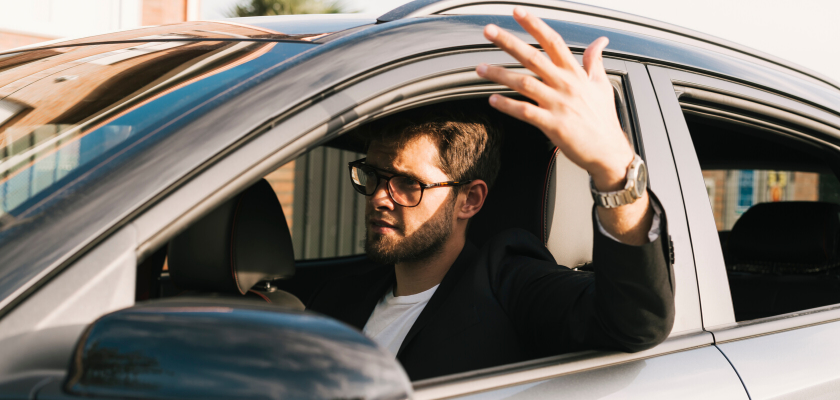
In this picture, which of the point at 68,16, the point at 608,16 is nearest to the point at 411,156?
the point at 608,16

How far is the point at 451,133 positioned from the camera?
72.0 inches

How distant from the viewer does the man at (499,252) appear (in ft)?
3.43

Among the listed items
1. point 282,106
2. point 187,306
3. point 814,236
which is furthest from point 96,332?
point 814,236

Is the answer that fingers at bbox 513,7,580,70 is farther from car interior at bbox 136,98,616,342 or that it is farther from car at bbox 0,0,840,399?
car interior at bbox 136,98,616,342

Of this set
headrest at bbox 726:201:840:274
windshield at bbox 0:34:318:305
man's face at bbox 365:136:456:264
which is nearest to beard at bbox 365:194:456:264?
man's face at bbox 365:136:456:264

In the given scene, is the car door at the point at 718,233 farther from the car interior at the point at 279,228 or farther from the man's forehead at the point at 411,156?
the man's forehead at the point at 411,156

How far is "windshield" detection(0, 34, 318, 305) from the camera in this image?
2.81 ft

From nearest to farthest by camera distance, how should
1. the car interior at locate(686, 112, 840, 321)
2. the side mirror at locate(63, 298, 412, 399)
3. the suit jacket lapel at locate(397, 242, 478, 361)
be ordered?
the side mirror at locate(63, 298, 412, 399) → the suit jacket lapel at locate(397, 242, 478, 361) → the car interior at locate(686, 112, 840, 321)

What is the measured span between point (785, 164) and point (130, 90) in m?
3.10

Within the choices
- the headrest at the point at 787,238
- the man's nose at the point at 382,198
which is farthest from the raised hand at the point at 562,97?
the headrest at the point at 787,238

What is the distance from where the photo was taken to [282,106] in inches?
37.3

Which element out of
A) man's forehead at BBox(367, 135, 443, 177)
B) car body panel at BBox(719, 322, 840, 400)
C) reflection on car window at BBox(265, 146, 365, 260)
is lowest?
reflection on car window at BBox(265, 146, 365, 260)

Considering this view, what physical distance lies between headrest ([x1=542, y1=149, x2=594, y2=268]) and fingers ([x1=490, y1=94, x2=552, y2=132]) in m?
0.74

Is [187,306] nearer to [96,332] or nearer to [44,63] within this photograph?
[96,332]
